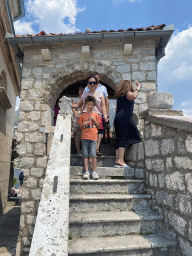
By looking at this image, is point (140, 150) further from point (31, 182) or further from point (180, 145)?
point (31, 182)

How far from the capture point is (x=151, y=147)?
2662 mm

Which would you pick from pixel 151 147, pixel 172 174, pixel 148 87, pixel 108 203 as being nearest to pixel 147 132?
pixel 151 147

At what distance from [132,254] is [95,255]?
1.24 feet

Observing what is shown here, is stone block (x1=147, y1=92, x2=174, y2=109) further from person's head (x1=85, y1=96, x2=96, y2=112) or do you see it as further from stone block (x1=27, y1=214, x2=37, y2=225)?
stone block (x1=27, y1=214, x2=37, y2=225)

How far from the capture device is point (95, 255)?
1.78 metres

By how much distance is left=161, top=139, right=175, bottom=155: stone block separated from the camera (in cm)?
215

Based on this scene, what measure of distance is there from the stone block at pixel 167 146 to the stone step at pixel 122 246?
3.19ft

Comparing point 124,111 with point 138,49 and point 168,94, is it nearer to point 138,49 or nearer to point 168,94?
point 168,94

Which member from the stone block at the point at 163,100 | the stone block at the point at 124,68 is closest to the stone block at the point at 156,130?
the stone block at the point at 163,100

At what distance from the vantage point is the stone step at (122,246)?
5.82 ft

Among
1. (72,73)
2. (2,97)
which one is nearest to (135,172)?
(72,73)

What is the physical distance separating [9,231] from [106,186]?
4.84m

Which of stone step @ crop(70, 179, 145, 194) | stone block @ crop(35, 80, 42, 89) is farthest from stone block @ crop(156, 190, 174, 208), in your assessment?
stone block @ crop(35, 80, 42, 89)

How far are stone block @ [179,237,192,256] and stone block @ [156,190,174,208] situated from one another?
358 millimetres
